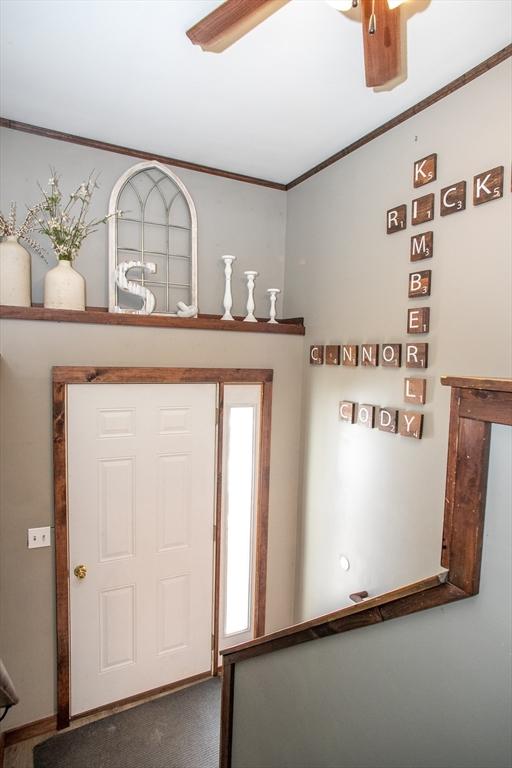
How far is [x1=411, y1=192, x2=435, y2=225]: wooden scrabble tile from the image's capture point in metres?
2.00

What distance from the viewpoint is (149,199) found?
2.71 metres

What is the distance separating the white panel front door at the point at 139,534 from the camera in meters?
2.47

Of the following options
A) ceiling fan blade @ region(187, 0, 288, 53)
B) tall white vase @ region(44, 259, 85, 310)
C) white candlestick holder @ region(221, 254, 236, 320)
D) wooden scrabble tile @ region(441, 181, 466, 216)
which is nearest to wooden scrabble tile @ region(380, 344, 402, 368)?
wooden scrabble tile @ region(441, 181, 466, 216)

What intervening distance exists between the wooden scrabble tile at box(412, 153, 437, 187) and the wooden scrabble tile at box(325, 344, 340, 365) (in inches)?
38.4

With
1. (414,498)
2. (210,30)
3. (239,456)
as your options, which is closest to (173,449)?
(239,456)

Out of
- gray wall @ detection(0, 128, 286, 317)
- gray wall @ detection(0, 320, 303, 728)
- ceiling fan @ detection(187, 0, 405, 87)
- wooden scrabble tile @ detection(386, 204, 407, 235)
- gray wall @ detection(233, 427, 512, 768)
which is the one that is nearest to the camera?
gray wall @ detection(233, 427, 512, 768)

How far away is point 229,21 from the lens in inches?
48.4

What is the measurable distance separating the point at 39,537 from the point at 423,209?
2.62 metres

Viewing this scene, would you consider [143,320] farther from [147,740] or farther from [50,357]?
[147,740]

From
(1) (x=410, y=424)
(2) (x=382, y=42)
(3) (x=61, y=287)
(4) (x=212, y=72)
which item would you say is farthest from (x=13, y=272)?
(1) (x=410, y=424)

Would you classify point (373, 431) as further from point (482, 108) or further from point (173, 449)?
point (482, 108)

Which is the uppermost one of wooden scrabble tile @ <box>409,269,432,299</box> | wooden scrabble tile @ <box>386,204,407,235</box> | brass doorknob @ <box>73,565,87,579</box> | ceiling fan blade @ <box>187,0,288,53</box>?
ceiling fan blade @ <box>187,0,288,53</box>

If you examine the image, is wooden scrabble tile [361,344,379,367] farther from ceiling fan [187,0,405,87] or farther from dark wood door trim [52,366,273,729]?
ceiling fan [187,0,405,87]

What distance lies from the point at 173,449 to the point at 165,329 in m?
0.75
